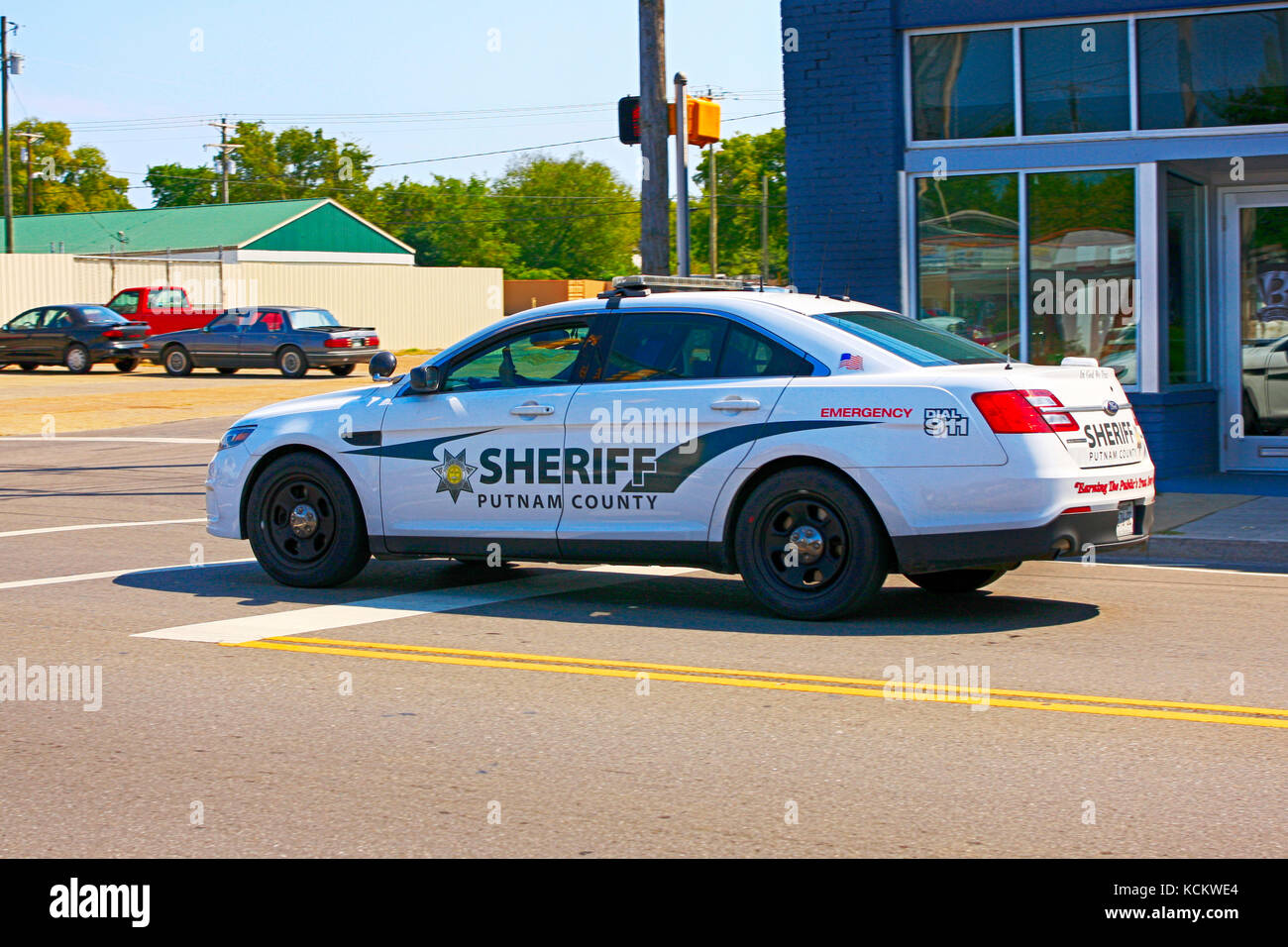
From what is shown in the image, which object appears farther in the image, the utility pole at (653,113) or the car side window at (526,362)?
the utility pole at (653,113)

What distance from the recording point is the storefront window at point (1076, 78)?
13.3m

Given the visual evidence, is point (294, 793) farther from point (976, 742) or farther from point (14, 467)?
point (14, 467)

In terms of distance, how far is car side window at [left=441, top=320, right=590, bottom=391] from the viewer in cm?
860

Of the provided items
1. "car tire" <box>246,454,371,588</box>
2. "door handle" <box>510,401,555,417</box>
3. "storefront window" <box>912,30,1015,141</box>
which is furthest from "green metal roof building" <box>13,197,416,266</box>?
"door handle" <box>510,401,555,417</box>

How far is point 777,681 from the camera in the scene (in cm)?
662

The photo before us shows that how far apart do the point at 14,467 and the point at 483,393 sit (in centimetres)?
1073

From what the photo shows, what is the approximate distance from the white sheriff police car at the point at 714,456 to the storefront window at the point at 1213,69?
5956 millimetres

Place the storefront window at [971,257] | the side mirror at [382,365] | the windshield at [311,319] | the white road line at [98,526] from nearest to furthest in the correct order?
the side mirror at [382,365] < the white road line at [98,526] < the storefront window at [971,257] < the windshield at [311,319]

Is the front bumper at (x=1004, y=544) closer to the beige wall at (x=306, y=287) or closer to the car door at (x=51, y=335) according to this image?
the car door at (x=51, y=335)

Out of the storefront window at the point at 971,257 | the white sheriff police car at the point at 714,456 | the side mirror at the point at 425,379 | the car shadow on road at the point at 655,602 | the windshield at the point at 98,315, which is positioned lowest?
the car shadow on road at the point at 655,602

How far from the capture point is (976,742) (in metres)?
5.59

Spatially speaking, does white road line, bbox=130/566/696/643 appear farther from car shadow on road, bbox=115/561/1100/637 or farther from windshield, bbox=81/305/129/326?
windshield, bbox=81/305/129/326

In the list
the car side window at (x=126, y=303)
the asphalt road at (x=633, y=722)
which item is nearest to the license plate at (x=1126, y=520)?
the asphalt road at (x=633, y=722)

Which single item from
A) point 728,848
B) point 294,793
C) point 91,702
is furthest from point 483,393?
point 728,848
